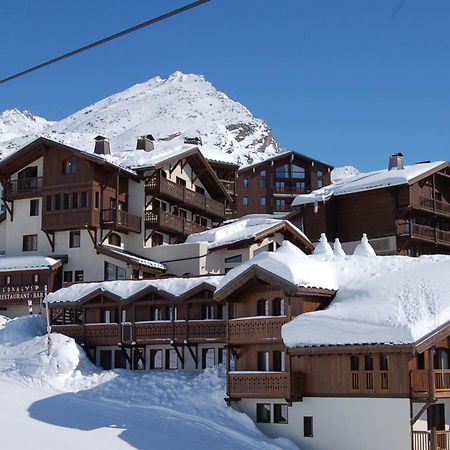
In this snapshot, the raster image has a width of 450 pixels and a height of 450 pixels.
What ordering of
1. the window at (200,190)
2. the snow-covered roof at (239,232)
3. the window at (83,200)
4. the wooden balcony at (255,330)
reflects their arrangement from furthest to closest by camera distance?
1. the window at (200,190)
2. the window at (83,200)
3. the snow-covered roof at (239,232)
4. the wooden balcony at (255,330)

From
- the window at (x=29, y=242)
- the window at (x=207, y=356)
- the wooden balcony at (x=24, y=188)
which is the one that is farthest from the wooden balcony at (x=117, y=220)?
the window at (x=207, y=356)

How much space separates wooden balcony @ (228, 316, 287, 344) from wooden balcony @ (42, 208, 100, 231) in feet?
52.7

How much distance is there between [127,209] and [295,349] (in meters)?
22.2

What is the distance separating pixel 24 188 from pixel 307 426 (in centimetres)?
2628

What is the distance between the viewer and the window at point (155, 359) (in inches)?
1516

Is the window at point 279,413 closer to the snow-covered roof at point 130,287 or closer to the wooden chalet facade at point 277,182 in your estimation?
the snow-covered roof at point 130,287

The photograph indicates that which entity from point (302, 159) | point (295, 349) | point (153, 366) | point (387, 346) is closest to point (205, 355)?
point (153, 366)

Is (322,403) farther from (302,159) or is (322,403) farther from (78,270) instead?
(302,159)

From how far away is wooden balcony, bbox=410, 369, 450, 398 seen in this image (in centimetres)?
2817

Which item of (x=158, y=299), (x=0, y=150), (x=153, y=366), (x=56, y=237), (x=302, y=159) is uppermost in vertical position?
(x=0, y=150)

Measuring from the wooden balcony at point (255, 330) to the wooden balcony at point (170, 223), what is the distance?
1779cm

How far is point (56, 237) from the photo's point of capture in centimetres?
4878

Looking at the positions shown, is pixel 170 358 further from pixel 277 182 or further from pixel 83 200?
pixel 277 182

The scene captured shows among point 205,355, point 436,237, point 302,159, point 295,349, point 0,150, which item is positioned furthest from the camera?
point 0,150
